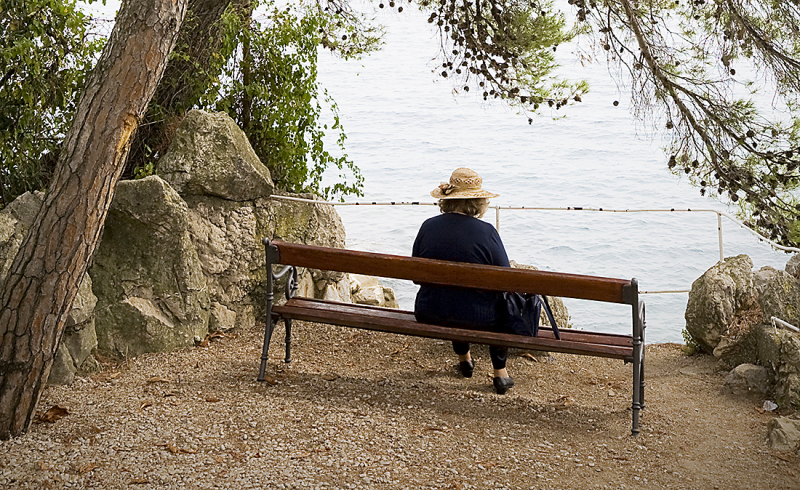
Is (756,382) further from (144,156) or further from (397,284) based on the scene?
(397,284)

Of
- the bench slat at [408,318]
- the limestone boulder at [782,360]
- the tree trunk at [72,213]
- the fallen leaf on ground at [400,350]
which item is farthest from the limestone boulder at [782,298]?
the tree trunk at [72,213]

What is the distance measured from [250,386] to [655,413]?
213 cm

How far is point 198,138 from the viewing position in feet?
17.4

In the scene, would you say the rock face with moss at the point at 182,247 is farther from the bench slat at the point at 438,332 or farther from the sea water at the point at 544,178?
the sea water at the point at 544,178

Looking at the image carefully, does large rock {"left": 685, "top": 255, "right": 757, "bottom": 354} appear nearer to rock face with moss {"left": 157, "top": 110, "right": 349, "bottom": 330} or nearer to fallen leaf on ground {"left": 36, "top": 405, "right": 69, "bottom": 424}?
rock face with moss {"left": 157, "top": 110, "right": 349, "bottom": 330}

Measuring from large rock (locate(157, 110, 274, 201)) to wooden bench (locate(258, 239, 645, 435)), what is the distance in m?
1.35

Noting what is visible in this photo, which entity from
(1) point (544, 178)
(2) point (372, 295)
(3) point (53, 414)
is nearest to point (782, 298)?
(2) point (372, 295)

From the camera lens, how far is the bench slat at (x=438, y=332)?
376 centimetres

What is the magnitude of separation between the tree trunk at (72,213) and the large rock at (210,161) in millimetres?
1691

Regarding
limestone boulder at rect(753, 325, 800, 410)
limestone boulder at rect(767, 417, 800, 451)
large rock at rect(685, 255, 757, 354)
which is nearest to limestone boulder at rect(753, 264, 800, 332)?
limestone boulder at rect(753, 325, 800, 410)

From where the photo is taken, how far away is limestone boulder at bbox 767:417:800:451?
360 cm

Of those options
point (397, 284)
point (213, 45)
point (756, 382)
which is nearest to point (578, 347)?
point (756, 382)

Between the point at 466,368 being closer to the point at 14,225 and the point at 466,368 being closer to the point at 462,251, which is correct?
the point at 462,251

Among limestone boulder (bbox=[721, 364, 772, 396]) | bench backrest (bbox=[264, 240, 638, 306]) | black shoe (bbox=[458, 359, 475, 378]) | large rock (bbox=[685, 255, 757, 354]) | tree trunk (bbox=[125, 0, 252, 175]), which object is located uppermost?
tree trunk (bbox=[125, 0, 252, 175])
